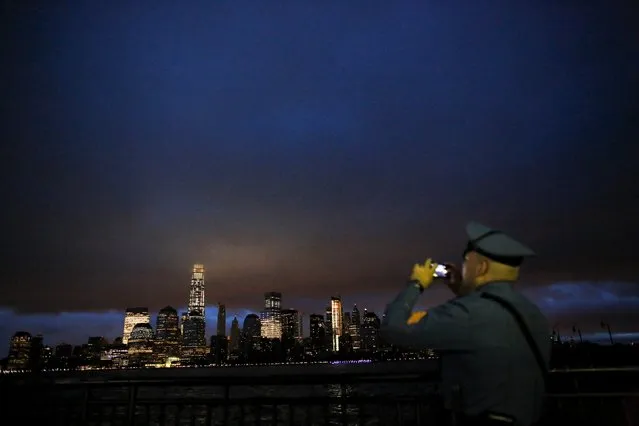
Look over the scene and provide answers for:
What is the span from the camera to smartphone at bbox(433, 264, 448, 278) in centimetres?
251

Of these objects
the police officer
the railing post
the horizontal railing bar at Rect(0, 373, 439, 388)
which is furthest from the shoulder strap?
the railing post

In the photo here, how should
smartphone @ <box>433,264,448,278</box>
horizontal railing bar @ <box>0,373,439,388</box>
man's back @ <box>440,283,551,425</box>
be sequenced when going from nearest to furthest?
man's back @ <box>440,283,551,425</box>, smartphone @ <box>433,264,448,278</box>, horizontal railing bar @ <box>0,373,439,388</box>

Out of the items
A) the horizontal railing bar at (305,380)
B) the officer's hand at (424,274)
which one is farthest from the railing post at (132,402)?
the officer's hand at (424,274)

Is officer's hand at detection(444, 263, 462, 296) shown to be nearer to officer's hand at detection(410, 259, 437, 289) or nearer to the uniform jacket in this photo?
officer's hand at detection(410, 259, 437, 289)

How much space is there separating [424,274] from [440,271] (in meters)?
0.17

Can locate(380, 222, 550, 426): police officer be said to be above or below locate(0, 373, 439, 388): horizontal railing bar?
above

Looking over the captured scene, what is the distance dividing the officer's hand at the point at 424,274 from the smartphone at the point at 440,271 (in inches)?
2.0

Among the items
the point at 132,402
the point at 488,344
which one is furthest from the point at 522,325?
the point at 132,402

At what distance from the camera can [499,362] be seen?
2008 mm

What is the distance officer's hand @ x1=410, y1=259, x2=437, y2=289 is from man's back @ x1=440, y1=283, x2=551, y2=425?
302 mm

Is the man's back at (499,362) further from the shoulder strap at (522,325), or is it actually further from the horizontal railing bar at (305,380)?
→ the horizontal railing bar at (305,380)

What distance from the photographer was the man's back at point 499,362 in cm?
201

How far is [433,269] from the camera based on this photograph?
8.11 ft

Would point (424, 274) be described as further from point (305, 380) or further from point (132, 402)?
point (132, 402)
